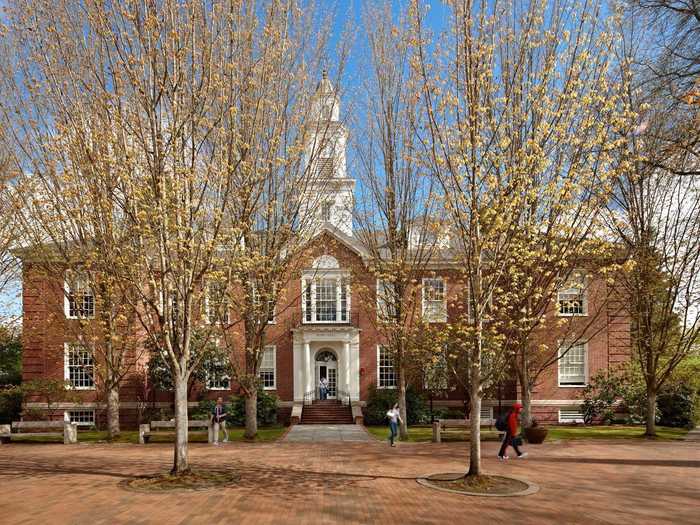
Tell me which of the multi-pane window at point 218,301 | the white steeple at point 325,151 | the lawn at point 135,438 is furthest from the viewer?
the lawn at point 135,438

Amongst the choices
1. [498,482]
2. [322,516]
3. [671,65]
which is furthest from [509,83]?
[322,516]

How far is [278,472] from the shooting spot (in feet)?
47.9

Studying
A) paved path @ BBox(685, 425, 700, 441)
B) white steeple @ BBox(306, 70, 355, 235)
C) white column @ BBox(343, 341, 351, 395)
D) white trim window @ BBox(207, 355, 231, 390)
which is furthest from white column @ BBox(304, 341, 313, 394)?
paved path @ BBox(685, 425, 700, 441)

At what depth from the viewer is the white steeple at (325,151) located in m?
20.6

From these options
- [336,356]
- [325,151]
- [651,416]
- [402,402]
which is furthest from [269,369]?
[651,416]

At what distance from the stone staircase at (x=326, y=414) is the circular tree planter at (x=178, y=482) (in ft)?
52.5

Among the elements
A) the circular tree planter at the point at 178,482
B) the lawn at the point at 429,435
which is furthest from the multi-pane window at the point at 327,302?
the circular tree planter at the point at 178,482

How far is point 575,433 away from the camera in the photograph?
976 inches

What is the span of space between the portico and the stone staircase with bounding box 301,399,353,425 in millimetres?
839

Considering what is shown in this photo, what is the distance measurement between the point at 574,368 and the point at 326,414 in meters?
12.5

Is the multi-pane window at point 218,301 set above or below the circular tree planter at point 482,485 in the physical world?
above

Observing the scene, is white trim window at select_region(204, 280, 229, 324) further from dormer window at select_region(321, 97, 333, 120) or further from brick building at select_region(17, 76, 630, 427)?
brick building at select_region(17, 76, 630, 427)

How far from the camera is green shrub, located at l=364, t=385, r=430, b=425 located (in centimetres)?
2933

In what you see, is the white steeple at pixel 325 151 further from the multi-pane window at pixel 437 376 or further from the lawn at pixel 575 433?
the multi-pane window at pixel 437 376
